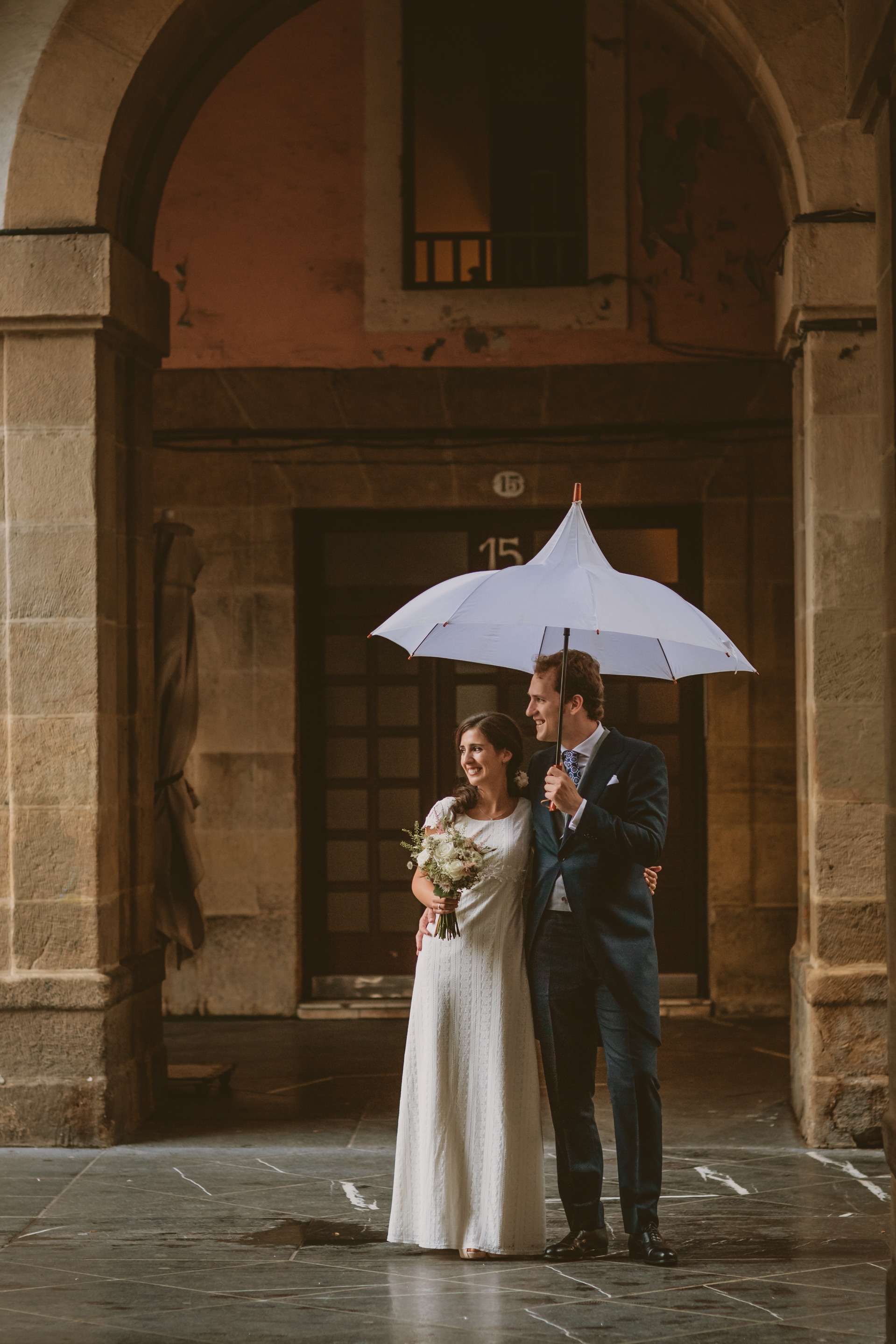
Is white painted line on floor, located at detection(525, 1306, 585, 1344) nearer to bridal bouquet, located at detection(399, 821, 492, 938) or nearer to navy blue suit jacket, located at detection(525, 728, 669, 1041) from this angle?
navy blue suit jacket, located at detection(525, 728, 669, 1041)

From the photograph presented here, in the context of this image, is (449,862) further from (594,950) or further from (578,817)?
(594,950)

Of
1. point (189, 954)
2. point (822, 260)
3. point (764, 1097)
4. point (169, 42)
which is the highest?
point (169, 42)

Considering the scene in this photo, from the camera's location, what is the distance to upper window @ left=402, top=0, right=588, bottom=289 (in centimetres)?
964

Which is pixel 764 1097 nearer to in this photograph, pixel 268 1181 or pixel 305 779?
pixel 268 1181

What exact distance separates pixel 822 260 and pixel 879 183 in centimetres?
259

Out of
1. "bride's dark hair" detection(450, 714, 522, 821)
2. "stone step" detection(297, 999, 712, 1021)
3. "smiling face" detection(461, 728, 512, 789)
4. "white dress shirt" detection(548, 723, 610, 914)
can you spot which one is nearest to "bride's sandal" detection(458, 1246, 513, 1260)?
"white dress shirt" detection(548, 723, 610, 914)

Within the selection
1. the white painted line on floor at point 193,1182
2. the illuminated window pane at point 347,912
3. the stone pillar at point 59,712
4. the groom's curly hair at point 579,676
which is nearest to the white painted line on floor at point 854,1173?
the groom's curly hair at point 579,676

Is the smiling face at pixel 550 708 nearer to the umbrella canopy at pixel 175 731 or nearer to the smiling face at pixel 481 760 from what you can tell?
the smiling face at pixel 481 760

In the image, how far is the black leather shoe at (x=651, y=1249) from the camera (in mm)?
4707

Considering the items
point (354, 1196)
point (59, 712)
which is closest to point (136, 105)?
point (59, 712)

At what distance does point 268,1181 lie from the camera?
584cm

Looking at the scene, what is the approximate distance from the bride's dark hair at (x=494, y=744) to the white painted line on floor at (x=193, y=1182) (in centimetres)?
197

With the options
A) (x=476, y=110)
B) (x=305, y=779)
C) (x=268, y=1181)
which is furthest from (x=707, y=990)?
(x=476, y=110)

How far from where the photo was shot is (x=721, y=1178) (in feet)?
19.2
